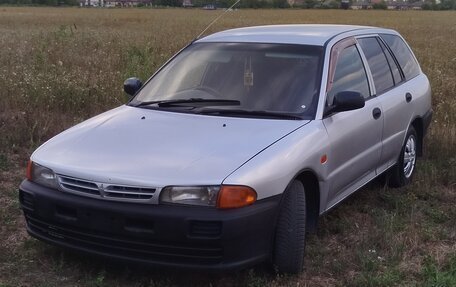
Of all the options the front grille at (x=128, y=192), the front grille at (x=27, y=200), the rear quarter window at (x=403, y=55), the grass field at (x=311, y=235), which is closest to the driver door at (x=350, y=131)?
the grass field at (x=311, y=235)

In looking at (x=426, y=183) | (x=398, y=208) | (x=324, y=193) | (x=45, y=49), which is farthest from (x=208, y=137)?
(x=45, y=49)

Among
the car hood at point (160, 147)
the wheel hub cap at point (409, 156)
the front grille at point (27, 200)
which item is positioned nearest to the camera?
the car hood at point (160, 147)

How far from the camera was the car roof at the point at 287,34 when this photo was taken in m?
5.11

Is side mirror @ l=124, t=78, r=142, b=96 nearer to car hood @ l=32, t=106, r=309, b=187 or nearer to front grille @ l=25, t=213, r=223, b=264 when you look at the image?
car hood @ l=32, t=106, r=309, b=187

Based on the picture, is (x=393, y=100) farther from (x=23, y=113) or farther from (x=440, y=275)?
(x=23, y=113)

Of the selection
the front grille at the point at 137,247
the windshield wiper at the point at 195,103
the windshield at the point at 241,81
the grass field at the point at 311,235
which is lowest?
the grass field at the point at 311,235

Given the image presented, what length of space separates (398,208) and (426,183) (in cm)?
85

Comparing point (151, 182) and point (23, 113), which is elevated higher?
point (151, 182)

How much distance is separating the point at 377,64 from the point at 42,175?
3.12 m

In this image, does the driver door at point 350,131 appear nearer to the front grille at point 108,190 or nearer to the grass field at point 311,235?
the grass field at point 311,235

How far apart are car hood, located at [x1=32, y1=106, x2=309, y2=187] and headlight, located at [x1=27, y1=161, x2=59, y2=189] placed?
0.04m

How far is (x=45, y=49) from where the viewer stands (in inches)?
466

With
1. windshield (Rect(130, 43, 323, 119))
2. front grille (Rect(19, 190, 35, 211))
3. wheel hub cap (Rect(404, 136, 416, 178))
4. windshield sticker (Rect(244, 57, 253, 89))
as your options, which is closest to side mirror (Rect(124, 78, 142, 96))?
windshield (Rect(130, 43, 323, 119))

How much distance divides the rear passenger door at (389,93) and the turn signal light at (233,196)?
224cm
